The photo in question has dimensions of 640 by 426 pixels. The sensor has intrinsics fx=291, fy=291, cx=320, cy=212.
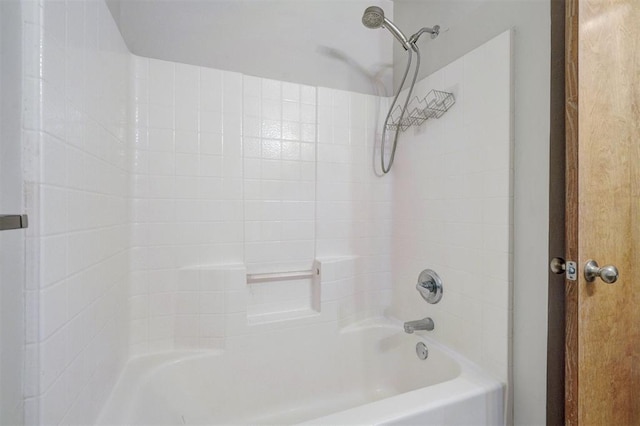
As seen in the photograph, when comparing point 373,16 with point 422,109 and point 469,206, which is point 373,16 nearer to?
point 422,109

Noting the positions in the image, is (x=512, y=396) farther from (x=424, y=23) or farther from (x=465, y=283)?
(x=424, y=23)

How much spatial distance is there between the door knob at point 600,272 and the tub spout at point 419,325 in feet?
2.30

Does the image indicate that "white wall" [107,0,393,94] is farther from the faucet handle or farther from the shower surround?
the faucet handle

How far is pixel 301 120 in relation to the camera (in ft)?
5.11

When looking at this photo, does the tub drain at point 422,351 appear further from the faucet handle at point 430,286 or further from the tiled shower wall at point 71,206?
the tiled shower wall at point 71,206

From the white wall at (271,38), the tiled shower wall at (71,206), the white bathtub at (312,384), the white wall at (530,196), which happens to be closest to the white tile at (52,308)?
the tiled shower wall at (71,206)

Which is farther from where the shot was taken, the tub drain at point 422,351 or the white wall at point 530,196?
the tub drain at point 422,351

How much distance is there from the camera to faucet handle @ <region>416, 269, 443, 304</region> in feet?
4.48

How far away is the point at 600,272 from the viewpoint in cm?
82

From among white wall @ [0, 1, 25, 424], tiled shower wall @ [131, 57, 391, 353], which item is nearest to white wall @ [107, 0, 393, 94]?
tiled shower wall @ [131, 57, 391, 353]

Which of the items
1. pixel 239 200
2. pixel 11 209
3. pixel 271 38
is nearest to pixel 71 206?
pixel 11 209

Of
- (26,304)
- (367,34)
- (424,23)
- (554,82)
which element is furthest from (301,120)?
(26,304)

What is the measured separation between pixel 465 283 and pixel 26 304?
1385 mm

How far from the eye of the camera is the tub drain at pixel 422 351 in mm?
1362
